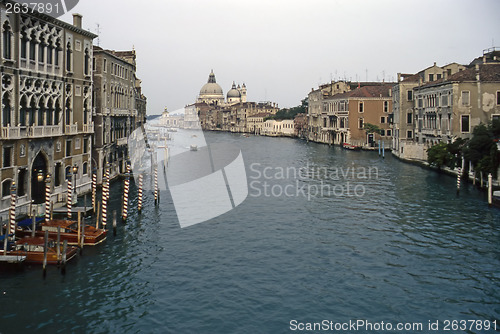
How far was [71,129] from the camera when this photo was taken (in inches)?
933

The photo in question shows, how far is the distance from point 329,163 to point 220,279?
35.2 meters

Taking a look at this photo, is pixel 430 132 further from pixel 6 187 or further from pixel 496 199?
pixel 6 187

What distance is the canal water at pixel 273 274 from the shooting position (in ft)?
39.7

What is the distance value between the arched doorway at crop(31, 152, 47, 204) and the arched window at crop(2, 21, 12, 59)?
4492 mm

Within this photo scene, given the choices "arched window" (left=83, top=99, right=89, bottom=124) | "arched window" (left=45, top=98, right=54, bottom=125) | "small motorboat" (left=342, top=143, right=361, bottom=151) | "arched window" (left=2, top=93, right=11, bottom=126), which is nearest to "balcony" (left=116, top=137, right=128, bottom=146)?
"arched window" (left=83, top=99, right=89, bottom=124)

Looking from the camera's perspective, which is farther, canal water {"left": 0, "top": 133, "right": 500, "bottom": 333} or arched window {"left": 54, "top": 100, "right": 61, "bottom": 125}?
arched window {"left": 54, "top": 100, "right": 61, "bottom": 125}

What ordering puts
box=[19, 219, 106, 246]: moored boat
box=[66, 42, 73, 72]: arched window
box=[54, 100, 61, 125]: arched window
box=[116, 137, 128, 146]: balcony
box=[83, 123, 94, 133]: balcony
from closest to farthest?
box=[19, 219, 106, 246]: moored boat → box=[54, 100, 61, 125]: arched window → box=[66, 42, 73, 72]: arched window → box=[83, 123, 94, 133]: balcony → box=[116, 137, 128, 146]: balcony

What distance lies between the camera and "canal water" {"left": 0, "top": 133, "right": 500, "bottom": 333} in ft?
39.7

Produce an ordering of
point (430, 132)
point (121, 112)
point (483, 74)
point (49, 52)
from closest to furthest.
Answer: point (49, 52), point (121, 112), point (483, 74), point (430, 132)

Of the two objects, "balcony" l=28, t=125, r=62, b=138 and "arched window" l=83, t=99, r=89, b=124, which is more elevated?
"arched window" l=83, t=99, r=89, b=124

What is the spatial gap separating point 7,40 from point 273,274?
13.3 m

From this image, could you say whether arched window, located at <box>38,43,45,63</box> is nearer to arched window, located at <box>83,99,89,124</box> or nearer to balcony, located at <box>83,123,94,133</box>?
arched window, located at <box>83,99,89,124</box>

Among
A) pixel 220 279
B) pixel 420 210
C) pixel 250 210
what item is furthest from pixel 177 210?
pixel 420 210

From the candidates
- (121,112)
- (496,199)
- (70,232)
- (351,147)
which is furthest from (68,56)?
(351,147)
